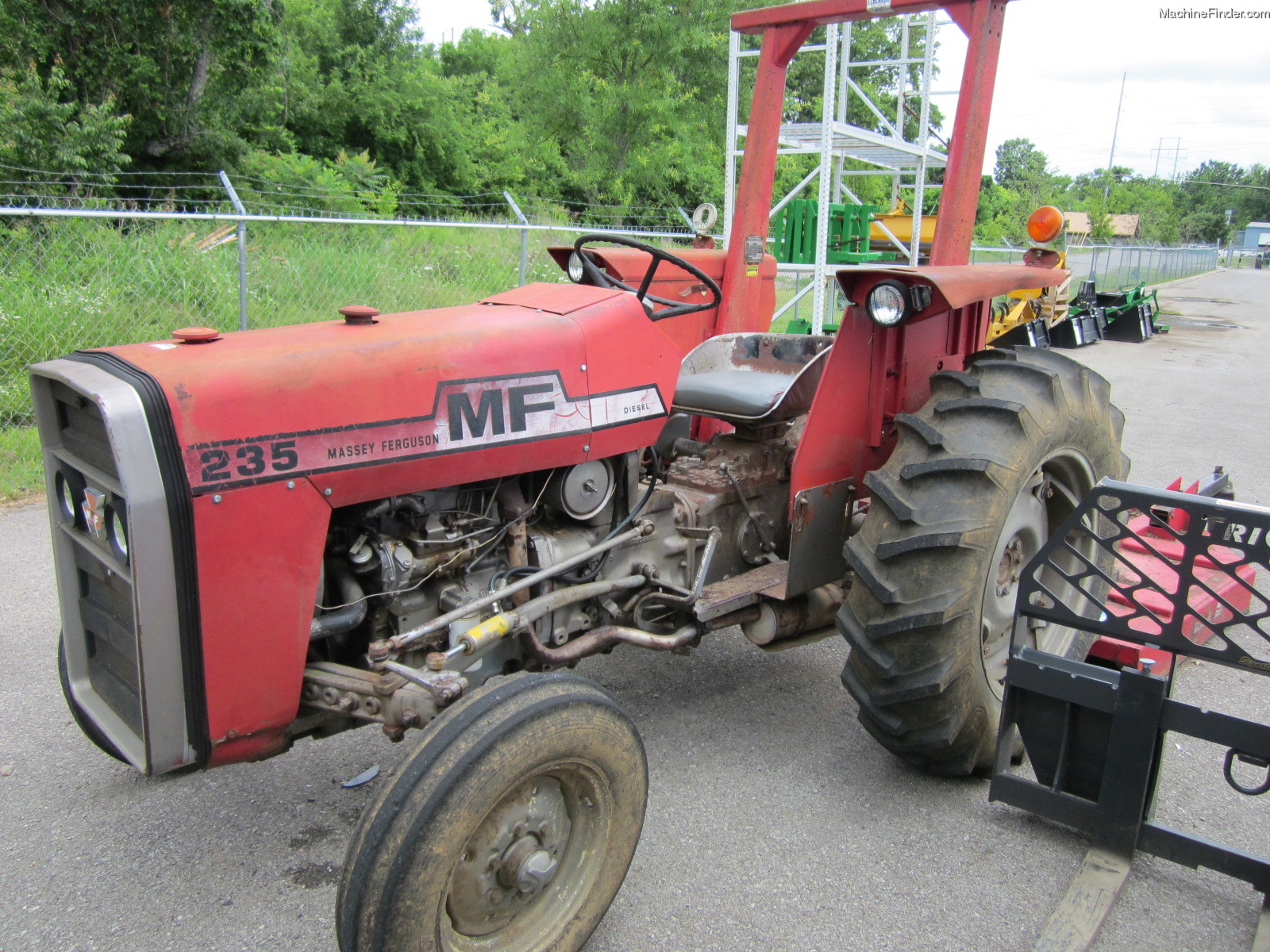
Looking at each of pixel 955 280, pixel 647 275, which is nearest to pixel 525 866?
pixel 647 275

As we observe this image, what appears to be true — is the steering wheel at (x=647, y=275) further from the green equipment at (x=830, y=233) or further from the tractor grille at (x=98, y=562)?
the green equipment at (x=830, y=233)

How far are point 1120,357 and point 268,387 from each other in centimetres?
1291

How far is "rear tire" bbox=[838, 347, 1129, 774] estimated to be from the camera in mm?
2461

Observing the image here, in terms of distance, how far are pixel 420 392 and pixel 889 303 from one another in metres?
1.39

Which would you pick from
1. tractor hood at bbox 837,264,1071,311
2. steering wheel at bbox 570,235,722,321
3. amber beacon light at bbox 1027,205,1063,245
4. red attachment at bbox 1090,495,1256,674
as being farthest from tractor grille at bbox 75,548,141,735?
amber beacon light at bbox 1027,205,1063,245

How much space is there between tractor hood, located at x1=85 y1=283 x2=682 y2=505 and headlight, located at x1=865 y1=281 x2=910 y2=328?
625mm

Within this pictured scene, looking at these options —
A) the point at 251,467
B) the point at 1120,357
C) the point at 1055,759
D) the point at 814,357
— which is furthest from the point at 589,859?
the point at 1120,357

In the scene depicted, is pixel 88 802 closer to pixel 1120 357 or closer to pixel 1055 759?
pixel 1055 759

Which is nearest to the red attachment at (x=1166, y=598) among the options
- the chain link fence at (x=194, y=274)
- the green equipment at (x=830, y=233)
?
the chain link fence at (x=194, y=274)

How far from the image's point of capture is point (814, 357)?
10.7ft

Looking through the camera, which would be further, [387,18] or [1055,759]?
[387,18]

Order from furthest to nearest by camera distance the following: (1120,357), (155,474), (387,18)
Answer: (387,18)
(1120,357)
(155,474)

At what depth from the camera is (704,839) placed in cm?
250

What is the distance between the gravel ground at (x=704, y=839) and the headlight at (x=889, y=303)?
52.9 inches
